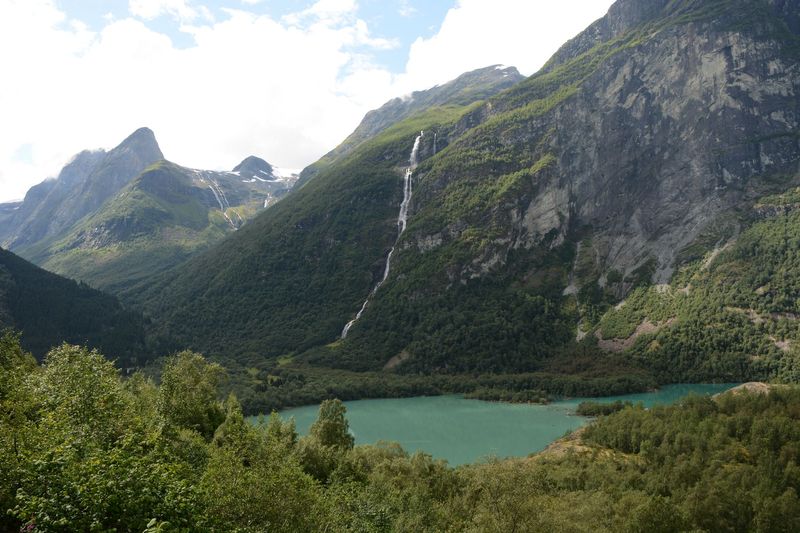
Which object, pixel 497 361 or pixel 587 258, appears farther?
pixel 587 258

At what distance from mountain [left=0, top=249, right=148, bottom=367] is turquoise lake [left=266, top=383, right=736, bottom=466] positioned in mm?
52504

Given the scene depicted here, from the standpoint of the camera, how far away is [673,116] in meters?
189

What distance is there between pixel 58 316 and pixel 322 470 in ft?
396

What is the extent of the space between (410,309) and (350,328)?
796 inches

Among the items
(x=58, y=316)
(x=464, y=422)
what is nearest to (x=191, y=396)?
(x=464, y=422)

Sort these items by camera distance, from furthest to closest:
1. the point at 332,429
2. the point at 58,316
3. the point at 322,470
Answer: the point at 58,316 < the point at 332,429 < the point at 322,470

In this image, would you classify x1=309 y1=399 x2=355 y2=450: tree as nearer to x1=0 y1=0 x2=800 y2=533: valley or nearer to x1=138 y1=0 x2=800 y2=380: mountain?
x1=0 y1=0 x2=800 y2=533: valley

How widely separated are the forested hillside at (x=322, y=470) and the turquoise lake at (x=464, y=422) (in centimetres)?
1474

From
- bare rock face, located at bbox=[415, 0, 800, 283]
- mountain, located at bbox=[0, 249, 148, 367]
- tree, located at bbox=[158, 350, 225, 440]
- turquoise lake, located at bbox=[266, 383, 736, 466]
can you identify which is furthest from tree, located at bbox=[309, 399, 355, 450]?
bare rock face, located at bbox=[415, 0, 800, 283]

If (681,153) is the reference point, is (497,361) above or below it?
below

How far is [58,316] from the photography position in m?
132

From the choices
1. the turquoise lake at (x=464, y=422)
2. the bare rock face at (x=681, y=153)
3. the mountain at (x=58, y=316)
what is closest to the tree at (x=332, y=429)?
the turquoise lake at (x=464, y=422)

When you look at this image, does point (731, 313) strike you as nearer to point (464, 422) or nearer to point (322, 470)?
point (464, 422)

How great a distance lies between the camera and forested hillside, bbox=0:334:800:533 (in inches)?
555
